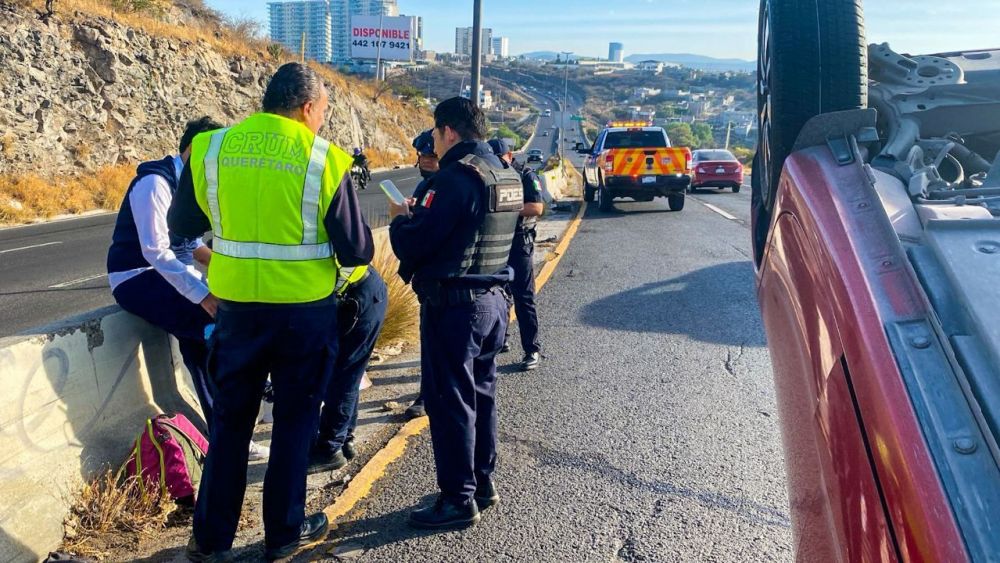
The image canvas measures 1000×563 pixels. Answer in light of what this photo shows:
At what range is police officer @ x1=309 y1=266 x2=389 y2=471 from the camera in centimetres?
395

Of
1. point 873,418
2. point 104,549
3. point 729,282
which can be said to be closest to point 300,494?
point 104,549

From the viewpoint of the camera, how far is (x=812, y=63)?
249 cm

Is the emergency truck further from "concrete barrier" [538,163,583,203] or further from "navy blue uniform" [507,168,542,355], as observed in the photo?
"navy blue uniform" [507,168,542,355]

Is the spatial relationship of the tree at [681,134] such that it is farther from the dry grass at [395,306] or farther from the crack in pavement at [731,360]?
the dry grass at [395,306]

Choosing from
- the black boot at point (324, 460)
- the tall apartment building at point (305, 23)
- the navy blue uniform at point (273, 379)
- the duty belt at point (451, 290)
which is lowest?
the black boot at point (324, 460)

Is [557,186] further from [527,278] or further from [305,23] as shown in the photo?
[305,23]

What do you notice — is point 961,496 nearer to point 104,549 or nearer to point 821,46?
point 821,46

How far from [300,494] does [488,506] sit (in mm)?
926

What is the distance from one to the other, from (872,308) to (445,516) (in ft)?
7.88

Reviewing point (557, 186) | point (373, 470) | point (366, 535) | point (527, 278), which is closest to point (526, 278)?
point (527, 278)

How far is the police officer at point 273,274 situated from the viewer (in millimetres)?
2986

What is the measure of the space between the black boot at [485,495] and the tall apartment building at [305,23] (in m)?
151

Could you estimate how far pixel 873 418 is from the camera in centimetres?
141

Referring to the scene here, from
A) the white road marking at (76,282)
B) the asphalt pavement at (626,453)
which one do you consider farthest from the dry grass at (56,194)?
the asphalt pavement at (626,453)
